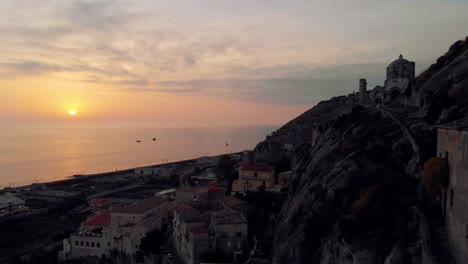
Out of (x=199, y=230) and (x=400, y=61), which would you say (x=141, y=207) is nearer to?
(x=199, y=230)

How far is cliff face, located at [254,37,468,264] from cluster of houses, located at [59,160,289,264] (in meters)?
4.11

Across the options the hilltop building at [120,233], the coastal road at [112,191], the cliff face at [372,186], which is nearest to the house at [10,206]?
the coastal road at [112,191]

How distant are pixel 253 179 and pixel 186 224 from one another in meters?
14.6

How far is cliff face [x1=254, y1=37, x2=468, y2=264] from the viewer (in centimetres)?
1739

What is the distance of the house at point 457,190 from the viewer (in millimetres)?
14039

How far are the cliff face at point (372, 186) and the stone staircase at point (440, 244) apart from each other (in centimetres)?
54

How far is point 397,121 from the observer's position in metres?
27.9

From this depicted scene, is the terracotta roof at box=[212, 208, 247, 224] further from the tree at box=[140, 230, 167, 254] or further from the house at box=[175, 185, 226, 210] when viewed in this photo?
the house at box=[175, 185, 226, 210]

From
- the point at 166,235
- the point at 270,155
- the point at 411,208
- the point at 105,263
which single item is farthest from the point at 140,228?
the point at 270,155

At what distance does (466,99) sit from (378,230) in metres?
8.69

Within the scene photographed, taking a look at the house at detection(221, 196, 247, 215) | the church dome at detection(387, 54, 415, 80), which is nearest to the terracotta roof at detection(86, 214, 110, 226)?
the house at detection(221, 196, 247, 215)

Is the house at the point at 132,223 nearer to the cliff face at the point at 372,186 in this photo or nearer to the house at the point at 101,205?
the cliff face at the point at 372,186

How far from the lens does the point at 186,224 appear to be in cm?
3409

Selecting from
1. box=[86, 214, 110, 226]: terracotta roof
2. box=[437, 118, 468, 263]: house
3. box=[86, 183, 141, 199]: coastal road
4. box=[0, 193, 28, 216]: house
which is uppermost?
box=[437, 118, 468, 263]: house
